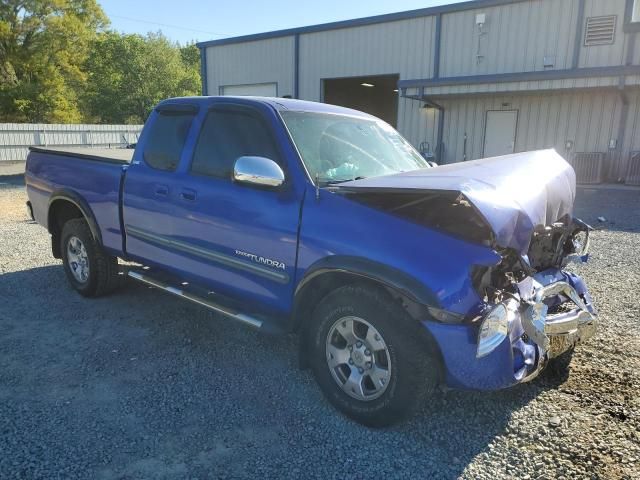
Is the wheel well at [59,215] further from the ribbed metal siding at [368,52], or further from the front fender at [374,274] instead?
the ribbed metal siding at [368,52]

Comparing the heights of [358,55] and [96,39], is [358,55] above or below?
below

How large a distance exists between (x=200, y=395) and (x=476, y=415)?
1.85m

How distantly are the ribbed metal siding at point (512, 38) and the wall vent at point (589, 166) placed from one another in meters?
3.04

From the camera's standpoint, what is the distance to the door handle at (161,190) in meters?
4.15

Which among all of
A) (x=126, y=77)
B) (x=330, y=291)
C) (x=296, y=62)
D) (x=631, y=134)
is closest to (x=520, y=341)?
(x=330, y=291)

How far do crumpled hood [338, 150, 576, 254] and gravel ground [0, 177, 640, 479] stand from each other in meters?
1.19

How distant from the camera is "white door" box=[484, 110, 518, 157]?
17469 mm

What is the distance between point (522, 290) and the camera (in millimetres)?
2930

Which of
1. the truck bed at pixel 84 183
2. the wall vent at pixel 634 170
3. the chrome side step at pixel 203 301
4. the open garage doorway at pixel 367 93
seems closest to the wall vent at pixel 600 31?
the wall vent at pixel 634 170

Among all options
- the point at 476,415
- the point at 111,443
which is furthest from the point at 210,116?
the point at 476,415

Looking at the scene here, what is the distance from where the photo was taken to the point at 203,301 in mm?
3854

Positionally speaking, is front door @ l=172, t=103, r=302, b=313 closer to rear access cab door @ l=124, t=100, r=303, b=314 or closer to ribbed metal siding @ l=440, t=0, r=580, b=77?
rear access cab door @ l=124, t=100, r=303, b=314

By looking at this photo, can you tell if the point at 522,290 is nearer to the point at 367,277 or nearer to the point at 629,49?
the point at 367,277

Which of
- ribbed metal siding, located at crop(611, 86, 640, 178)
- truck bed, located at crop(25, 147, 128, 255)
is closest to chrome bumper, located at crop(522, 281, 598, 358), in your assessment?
truck bed, located at crop(25, 147, 128, 255)
